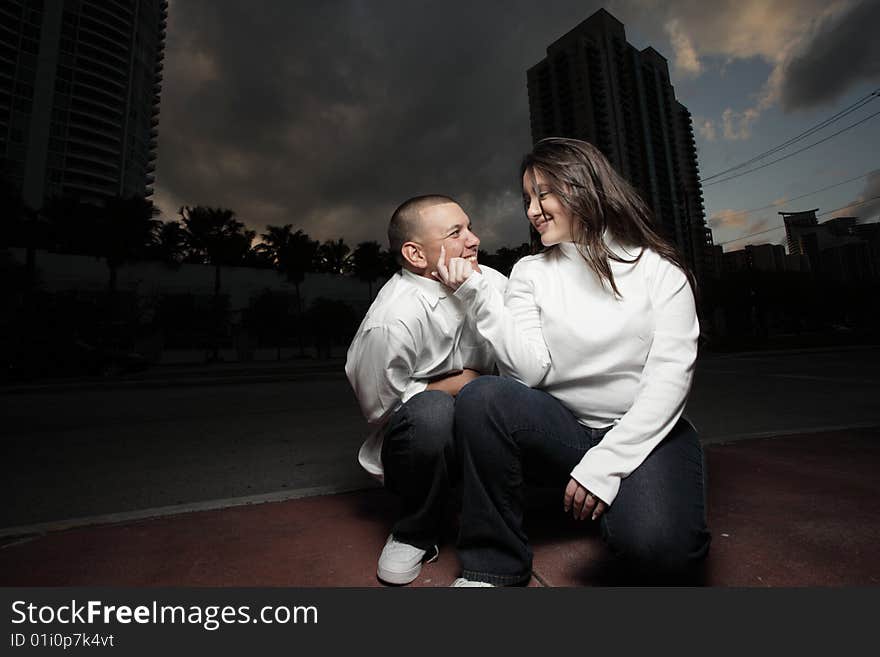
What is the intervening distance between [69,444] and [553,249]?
5.35 metres

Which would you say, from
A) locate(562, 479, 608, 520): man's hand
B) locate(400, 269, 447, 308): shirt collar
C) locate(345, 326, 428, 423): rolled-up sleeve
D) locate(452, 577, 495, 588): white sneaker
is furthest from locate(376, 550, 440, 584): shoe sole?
locate(400, 269, 447, 308): shirt collar

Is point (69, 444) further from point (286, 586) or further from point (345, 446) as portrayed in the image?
point (286, 586)

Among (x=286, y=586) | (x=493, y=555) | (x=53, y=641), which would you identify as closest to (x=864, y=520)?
(x=493, y=555)

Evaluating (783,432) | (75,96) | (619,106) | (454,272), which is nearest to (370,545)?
(454,272)

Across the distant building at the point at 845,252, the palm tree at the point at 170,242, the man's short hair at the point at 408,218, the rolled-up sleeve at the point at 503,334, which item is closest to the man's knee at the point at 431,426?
the rolled-up sleeve at the point at 503,334

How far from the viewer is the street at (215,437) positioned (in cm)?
295

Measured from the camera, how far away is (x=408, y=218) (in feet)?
A: 6.67

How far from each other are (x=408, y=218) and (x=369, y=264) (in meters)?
45.3

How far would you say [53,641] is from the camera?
4.34ft

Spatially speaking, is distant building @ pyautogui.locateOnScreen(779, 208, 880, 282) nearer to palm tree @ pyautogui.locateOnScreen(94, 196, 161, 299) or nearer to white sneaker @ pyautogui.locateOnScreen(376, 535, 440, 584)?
palm tree @ pyautogui.locateOnScreen(94, 196, 161, 299)

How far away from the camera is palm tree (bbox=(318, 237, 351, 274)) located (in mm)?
47281

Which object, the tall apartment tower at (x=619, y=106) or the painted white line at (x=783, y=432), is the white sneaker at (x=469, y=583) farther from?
the tall apartment tower at (x=619, y=106)

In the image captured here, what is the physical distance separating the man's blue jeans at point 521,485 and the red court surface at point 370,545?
272 millimetres

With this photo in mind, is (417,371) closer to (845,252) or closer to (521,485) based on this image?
(521,485)
